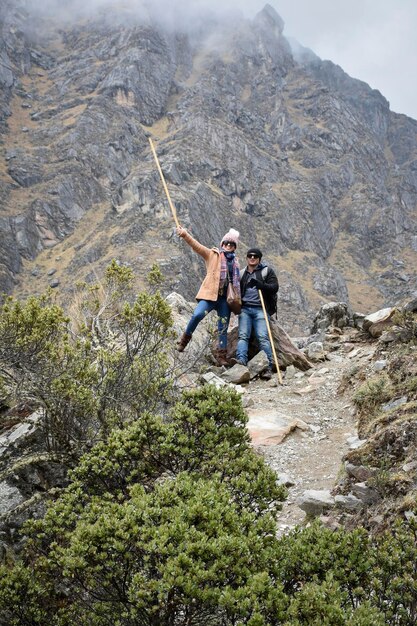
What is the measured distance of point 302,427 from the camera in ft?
21.0

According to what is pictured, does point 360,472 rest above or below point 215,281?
below

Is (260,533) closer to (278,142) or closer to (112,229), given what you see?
→ (112,229)

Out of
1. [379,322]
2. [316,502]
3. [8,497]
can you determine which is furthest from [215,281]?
[8,497]

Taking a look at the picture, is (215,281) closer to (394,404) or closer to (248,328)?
(248,328)

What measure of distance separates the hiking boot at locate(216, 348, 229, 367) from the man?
412 millimetres

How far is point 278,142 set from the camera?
13012cm

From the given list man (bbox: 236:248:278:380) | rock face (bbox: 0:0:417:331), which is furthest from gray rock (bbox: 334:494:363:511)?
rock face (bbox: 0:0:417:331)

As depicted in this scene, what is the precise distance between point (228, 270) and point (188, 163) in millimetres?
87043

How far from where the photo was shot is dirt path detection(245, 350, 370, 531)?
16.5 feet

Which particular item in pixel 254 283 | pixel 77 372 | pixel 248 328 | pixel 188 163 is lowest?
pixel 248 328

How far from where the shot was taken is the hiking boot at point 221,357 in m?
9.76

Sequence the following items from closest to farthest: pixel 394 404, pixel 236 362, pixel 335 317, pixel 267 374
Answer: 1. pixel 394 404
2. pixel 267 374
3. pixel 236 362
4. pixel 335 317

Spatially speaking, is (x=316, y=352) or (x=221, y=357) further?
(x=316, y=352)

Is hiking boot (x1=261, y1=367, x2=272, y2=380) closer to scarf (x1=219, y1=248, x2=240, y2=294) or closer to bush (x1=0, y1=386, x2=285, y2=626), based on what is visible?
scarf (x1=219, y1=248, x2=240, y2=294)
